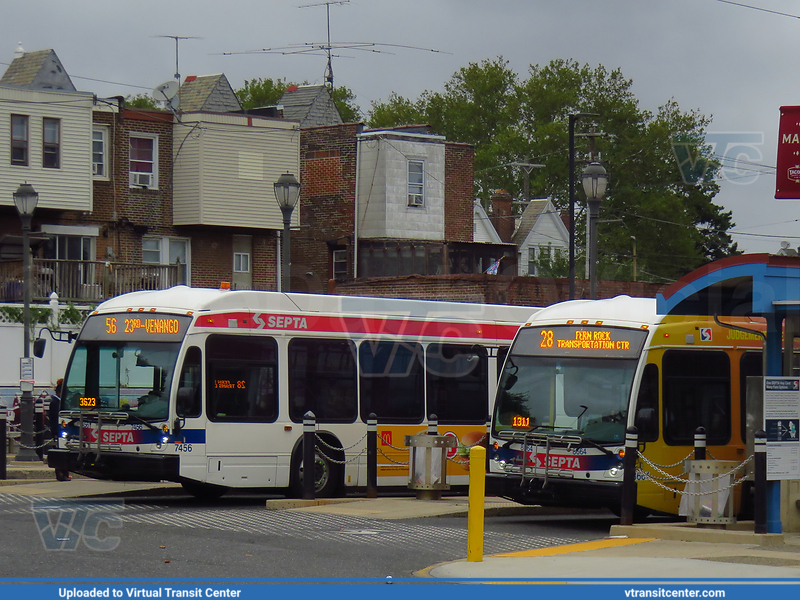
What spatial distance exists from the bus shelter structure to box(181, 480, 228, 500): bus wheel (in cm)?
716

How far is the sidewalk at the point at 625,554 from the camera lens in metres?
10.7

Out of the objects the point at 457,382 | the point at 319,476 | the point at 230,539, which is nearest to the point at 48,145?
the point at 457,382

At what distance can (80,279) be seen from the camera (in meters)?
36.3

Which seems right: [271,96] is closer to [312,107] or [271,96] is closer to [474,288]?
[312,107]

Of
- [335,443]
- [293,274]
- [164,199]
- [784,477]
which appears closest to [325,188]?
[293,274]

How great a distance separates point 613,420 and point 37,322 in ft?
73.8

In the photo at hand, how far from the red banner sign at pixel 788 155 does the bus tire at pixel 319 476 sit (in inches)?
285

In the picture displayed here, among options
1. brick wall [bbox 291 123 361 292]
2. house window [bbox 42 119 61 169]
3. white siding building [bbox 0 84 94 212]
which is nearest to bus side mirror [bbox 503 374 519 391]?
white siding building [bbox 0 84 94 212]

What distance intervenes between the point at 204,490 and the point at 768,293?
29.1ft

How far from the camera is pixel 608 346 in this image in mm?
15945

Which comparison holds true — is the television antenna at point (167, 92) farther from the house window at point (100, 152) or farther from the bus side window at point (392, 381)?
the bus side window at point (392, 381)

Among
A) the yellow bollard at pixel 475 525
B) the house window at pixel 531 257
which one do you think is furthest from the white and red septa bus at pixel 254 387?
the house window at pixel 531 257

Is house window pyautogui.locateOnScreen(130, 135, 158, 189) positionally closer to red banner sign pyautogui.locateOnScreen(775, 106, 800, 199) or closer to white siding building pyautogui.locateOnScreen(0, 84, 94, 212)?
white siding building pyautogui.locateOnScreen(0, 84, 94, 212)

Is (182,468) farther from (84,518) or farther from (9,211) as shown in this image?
(9,211)
